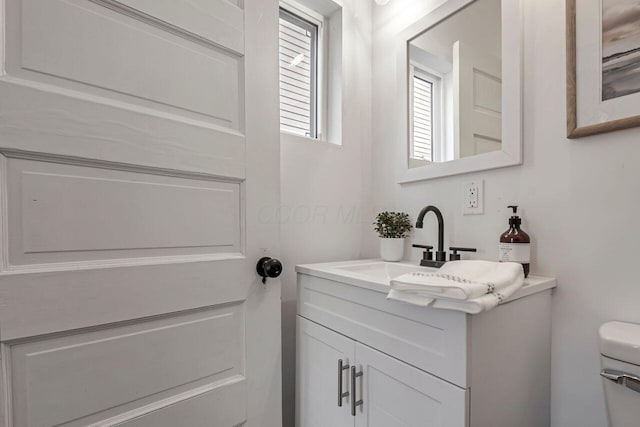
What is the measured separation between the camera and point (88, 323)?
0.67m

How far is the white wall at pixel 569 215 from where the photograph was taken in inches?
32.8

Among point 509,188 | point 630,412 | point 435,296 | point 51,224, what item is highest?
point 509,188

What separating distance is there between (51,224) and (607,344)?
1.27 meters

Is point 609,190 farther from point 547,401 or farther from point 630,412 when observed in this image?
point 547,401

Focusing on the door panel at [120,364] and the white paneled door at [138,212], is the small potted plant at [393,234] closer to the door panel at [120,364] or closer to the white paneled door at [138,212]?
the white paneled door at [138,212]

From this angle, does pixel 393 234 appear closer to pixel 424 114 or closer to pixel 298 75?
pixel 424 114

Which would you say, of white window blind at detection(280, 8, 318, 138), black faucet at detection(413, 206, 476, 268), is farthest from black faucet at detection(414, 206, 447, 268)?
white window blind at detection(280, 8, 318, 138)

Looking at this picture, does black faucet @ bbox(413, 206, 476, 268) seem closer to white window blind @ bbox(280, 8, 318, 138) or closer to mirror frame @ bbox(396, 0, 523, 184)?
mirror frame @ bbox(396, 0, 523, 184)

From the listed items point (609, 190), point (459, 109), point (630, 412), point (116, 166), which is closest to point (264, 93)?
point (116, 166)

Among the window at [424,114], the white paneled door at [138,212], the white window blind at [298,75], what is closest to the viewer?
the white paneled door at [138,212]

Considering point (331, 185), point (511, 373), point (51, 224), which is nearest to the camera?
point (51, 224)

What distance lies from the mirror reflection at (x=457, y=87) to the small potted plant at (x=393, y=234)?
0.26 meters

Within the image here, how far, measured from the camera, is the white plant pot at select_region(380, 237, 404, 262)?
1.38 meters

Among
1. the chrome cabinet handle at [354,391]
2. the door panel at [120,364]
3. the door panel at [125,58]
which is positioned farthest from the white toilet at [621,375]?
the door panel at [125,58]
